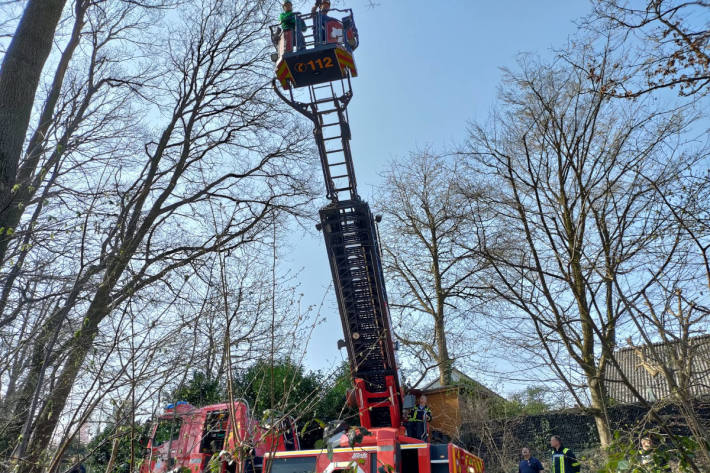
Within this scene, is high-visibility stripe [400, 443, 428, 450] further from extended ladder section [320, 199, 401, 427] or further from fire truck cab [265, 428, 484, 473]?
extended ladder section [320, 199, 401, 427]

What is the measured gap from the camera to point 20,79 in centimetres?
520

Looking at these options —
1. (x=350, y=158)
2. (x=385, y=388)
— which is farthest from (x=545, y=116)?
(x=385, y=388)

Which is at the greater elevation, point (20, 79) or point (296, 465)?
point (20, 79)

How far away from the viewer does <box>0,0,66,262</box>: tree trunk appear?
16.1 ft

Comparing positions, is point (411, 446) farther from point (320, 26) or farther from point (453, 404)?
point (453, 404)

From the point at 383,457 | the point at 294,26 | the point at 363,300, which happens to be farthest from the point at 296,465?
the point at 294,26

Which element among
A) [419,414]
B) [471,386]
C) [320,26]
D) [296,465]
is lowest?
[296,465]

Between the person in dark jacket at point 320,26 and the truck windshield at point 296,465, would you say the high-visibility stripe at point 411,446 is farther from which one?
the person in dark jacket at point 320,26

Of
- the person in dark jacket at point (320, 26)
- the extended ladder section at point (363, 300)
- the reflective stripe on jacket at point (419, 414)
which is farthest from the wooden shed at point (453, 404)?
the person in dark jacket at point (320, 26)

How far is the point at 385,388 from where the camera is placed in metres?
8.35

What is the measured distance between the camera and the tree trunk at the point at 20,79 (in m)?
4.90

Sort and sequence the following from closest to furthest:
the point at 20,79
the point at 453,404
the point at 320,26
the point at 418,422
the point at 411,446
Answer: the point at 20,79 → the point at 411,446 → the point at 320,26 → the point at 418,422 → the point at 453,404

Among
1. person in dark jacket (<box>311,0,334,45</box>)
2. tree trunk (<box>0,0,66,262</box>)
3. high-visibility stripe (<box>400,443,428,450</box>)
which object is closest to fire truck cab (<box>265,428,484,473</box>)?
high-visibility stripe (<box>400,443,428,450</box>)

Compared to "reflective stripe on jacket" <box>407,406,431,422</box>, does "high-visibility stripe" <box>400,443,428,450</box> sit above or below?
below
